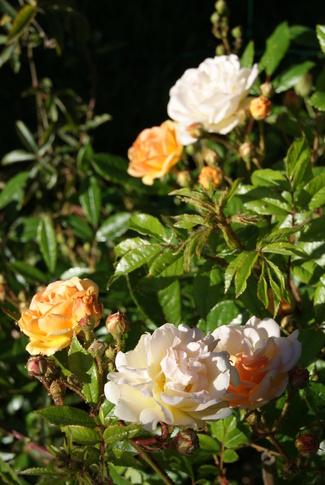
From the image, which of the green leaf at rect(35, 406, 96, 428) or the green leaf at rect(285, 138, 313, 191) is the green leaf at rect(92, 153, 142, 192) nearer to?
the green leaf at rect(285, 138, 313, 191)

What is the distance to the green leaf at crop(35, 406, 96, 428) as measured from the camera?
28.9 inches

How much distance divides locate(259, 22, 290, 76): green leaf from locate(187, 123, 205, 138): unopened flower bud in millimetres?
276

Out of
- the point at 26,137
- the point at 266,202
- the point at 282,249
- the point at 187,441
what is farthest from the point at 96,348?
the point at 26,137

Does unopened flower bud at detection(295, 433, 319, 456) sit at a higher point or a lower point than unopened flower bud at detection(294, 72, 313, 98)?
lower

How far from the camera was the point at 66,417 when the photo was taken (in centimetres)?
74

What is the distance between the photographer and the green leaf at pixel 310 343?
84 centimetres

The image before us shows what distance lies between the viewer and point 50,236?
1310 mm

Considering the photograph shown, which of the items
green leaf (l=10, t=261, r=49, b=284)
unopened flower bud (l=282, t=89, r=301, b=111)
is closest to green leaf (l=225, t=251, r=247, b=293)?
unopened flower bud (l=282, t=89, r=301, b=111)

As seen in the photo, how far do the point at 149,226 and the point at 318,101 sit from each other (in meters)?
0.39

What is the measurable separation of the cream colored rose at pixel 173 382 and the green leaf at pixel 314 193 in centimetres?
32

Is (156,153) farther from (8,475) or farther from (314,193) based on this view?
(8,475)

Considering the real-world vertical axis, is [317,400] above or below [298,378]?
below

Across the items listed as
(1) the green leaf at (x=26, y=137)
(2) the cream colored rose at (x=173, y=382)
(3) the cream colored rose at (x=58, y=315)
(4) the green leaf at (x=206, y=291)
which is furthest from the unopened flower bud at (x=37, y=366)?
(1) the green leaf at (x=26, y=137)

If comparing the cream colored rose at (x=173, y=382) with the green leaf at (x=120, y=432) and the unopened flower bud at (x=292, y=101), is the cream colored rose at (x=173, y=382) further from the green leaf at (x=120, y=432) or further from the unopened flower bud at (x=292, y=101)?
the unopened flower bud at (x=292, y=101)
